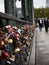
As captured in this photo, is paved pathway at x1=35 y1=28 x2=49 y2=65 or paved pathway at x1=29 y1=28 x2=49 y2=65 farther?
paved pathway at x1=35 y1=28 x2=49 y2=65

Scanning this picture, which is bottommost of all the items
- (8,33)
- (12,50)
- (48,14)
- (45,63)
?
(48,14)

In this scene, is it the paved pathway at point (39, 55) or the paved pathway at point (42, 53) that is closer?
the paved pathway at point (39, 55)

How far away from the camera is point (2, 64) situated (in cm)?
243

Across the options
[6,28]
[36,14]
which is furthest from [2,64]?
[36,14]

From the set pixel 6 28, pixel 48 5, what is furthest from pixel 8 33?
pixel 48 5

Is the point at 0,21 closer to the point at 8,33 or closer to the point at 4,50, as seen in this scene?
the point at 8,33

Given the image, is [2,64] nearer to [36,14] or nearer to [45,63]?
[45,63]

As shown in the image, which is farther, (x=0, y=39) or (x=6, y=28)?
(x=6, y=28)

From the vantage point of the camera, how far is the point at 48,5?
113625 mm

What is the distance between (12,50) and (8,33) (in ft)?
0.68

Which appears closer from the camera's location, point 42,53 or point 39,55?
point 39,55

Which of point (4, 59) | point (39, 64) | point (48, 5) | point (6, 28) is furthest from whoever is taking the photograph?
point (48, 5)

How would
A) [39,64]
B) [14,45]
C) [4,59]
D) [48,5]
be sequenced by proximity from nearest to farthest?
1. [4,59]
2. [14,45]
3. [39,64]
4. [48,5]

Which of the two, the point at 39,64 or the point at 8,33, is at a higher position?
the point at 8,33
